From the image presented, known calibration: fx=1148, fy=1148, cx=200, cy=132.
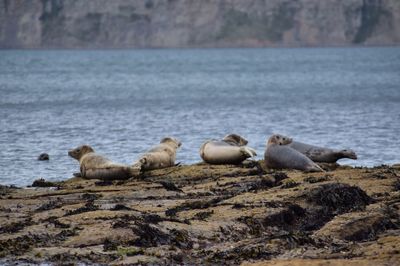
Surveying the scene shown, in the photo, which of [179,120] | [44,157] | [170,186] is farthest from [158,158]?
[179,120]

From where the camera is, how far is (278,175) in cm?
1653

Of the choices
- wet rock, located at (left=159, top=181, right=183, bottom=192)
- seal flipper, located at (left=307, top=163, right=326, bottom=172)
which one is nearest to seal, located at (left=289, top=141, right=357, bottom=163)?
seal flipper, located at (left=307, top=163, right=326, bottom=172)

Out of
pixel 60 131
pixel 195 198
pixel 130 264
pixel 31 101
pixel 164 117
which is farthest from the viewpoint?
pixel 31 101

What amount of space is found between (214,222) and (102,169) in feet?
17.9

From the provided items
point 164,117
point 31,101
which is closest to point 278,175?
point 164,117

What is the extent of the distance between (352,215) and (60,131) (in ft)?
Result: 76.3

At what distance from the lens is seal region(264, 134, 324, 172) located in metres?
17.8

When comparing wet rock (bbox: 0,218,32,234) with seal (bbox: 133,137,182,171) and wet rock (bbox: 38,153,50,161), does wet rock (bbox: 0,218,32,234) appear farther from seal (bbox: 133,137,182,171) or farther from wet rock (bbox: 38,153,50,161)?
wet rock (bbox: 38,153,50,161)

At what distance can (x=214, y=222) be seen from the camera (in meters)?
12.9

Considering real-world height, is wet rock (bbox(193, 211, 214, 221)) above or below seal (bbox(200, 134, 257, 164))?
above

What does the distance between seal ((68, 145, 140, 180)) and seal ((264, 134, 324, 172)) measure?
7.17 feet

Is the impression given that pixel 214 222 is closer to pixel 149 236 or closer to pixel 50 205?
pixel 149 236

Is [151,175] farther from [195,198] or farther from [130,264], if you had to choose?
[130,264]

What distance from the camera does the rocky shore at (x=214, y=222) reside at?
1134 centimetres
